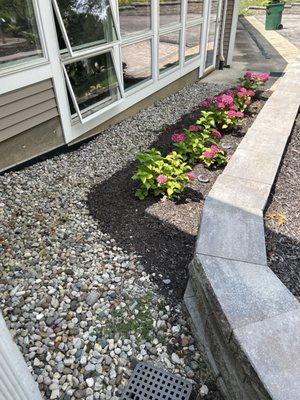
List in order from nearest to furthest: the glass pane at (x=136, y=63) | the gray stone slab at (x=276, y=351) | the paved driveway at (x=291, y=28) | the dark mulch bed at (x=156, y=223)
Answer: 1. the gray stone slab at (x=276, y=351)
2. the dark mulch bed at (x=156, y=223)
3. the glass pane at (x=136, y=63)
4. the paved driveway at (x=291, y=28)

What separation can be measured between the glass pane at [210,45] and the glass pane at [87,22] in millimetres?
3737

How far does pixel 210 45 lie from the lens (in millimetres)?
7199

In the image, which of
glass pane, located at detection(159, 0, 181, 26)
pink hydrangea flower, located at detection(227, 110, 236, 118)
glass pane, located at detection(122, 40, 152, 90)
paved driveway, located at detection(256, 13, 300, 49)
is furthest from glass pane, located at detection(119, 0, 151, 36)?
paved driveway, located at detection(256, 13, 300, 49)

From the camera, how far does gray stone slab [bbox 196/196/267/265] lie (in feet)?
6.45

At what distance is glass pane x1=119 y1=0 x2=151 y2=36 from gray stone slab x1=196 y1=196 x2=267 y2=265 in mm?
3117

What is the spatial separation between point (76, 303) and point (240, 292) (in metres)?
1.07

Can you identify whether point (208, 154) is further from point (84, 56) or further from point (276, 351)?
point (276, 351)

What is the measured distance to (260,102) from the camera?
17.5ft

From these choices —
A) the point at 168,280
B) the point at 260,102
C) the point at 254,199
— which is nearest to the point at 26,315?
the point at 168,280

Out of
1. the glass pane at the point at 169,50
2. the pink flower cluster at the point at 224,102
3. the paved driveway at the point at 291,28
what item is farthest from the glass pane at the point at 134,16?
the paved driveway at the point at 291,28

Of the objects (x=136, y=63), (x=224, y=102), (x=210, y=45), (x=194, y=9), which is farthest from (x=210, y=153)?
(x=210, y=45)

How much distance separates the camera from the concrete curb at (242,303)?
1.37 m

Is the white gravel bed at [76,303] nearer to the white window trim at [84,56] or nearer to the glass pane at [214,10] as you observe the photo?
the white window trim at [84,56]

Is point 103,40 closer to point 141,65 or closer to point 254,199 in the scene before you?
point 141,65
